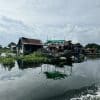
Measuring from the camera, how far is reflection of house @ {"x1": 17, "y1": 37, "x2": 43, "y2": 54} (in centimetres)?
8626

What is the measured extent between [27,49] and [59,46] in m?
11.0

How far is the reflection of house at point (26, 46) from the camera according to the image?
86262 mm

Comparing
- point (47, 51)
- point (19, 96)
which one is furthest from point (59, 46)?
point (19, 96)

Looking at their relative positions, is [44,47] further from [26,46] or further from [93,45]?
[93,45]

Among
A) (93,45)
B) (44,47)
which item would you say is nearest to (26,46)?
(44,47)

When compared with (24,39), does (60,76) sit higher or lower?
lower

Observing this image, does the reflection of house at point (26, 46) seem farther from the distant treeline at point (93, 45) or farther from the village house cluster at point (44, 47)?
the distant treeline at point (93, 45)

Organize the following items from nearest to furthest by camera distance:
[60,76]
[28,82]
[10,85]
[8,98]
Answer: [8,98] → [10,85] → [28,82] → [60,76]

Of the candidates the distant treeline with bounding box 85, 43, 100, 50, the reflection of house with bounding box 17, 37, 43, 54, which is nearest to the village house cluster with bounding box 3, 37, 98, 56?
the reflection of house with bounding box 17, 37, 43, 54

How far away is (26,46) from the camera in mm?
87375

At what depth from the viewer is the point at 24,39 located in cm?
8775

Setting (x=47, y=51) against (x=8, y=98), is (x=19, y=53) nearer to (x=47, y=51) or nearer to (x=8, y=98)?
(x=47, y=51)

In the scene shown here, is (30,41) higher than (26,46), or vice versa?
(30,41)

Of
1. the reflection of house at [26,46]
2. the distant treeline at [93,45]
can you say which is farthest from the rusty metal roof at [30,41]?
the distant treeline at [93,45]
